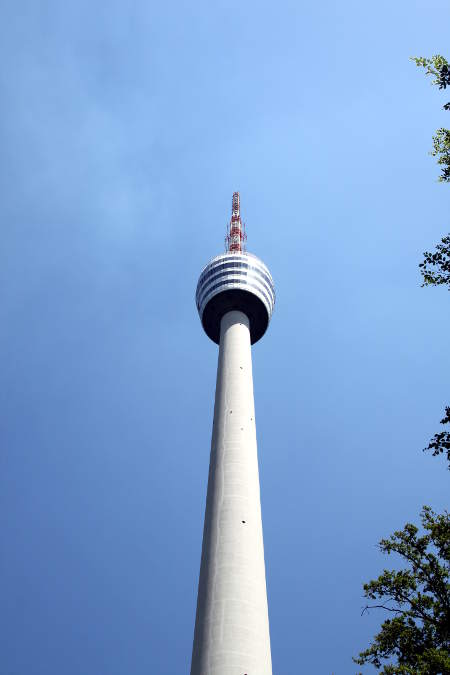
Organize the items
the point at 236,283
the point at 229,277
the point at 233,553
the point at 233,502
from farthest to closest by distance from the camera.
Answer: the point at 229,277 < the point at 236,283 < the point at 233,502 < the point at 233,553

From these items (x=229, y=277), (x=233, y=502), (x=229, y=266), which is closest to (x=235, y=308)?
(x=229, y=277)

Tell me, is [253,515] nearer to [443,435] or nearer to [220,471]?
[220,471]

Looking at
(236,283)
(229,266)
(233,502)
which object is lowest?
(233,502)

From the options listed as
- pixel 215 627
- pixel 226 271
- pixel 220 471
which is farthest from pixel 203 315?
pixel 215 627

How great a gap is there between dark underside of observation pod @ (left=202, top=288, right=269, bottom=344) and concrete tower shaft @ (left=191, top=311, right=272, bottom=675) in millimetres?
15704

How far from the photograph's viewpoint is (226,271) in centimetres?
8019

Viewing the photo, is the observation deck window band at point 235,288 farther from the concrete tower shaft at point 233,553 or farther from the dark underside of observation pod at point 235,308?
the concrete tower shaft at point 233,553

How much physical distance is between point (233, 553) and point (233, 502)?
5224mm

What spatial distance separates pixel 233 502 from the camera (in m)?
50.6

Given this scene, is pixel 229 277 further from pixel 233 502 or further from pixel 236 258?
pixel 233 502

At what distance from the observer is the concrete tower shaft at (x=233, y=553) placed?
132 feet

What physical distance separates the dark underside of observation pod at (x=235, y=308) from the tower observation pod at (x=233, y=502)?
0.14 meters

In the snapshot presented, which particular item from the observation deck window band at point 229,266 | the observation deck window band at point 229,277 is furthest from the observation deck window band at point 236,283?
the observation deck window band at point 229,266

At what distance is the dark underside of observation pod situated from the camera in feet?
259
